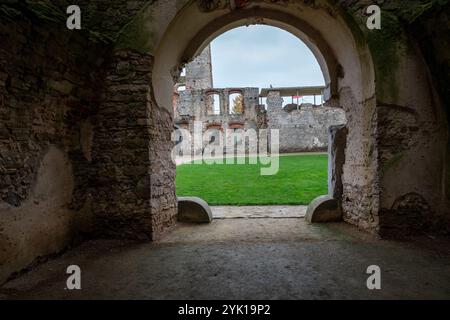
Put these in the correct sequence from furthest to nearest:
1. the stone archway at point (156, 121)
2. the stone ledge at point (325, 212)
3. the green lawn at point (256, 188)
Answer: the green lawn at point (256, 188) < the stone ledge at point (325, 212) < the stone archway at point (156, 121)

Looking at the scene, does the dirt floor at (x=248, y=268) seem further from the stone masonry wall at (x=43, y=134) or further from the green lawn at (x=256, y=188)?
the green lawn at (x=256, y=188)

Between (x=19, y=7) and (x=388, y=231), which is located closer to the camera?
(x=19, y=7)

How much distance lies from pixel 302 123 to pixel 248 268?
19.1 m

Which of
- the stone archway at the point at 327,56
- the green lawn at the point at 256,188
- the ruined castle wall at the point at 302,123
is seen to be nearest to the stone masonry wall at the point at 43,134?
the stone archway at the point at 327,56

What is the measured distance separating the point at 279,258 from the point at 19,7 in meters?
3.45

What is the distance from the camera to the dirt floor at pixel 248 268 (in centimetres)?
240

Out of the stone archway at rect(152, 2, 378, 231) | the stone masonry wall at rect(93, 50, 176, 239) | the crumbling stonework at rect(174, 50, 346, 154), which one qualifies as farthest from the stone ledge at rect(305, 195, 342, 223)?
the crumbling stonework at rect(174, 50, 346, 154)

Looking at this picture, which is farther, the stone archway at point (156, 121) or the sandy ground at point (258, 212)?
the sandy ground at point (258, 212)

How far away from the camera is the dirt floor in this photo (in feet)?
7.88

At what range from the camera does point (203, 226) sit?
4496 millimetres

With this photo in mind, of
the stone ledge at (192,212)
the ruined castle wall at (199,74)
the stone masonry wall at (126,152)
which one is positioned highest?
the ruined castle wall at (199,74)

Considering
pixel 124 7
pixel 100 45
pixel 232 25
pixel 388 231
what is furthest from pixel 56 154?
pixel 388 231

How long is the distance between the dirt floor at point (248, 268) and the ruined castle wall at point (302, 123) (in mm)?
17350

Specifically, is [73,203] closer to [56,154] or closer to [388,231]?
[56,154]
